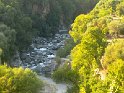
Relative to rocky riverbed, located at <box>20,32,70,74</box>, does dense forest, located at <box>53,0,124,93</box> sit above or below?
above

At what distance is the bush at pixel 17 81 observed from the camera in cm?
4331

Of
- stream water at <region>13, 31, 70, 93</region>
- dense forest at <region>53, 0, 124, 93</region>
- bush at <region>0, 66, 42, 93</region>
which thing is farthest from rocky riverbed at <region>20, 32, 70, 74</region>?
bush at <region>0, 66, 42, 93</region>

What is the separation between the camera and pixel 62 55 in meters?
68.2

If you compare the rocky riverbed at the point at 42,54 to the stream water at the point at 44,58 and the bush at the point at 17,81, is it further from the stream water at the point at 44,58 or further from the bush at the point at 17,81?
the bush at the point at 17,81

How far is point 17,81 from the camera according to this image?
4444cm

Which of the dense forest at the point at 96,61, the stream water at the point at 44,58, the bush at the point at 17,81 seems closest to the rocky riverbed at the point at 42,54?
the stream water at the point at 44,58

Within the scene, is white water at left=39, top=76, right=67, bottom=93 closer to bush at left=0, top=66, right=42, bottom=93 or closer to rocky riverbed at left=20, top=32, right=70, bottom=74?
bush at left=0, top=66, right=42, bottom=93

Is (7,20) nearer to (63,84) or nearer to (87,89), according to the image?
(63,84)

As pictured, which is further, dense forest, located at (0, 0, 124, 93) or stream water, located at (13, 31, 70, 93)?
stream water, located at (13, 31, 70, 93)

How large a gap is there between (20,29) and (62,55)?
13.1m

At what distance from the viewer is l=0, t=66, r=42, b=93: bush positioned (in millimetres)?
43312

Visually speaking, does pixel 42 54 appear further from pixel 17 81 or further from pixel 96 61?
pixel 17 81

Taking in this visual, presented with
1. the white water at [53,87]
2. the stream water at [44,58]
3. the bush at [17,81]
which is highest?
the bush at [17,81]

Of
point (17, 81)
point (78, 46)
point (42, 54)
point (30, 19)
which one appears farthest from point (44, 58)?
point (17, 81)
